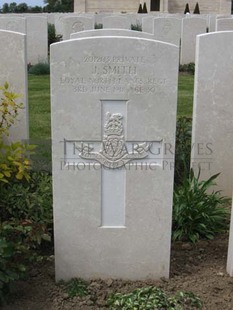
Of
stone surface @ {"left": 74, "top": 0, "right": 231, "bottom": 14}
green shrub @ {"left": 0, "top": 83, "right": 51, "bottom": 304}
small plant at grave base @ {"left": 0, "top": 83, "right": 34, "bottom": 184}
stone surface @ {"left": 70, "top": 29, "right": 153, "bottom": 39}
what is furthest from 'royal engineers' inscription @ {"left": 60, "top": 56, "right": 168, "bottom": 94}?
stone surface @ {"left": 74, "top": 0, "right": 231, "bottom": 14}

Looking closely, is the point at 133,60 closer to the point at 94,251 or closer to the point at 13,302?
the point at 94,251

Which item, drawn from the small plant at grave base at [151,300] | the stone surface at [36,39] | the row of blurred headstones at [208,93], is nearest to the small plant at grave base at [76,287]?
the small plant at grave base at [151,300]

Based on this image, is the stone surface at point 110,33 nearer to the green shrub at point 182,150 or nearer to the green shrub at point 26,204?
the green shrub at point 182,150

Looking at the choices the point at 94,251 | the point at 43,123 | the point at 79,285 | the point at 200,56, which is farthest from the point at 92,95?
the point at 43,123

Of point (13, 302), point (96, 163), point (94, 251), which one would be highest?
point (96, 163)

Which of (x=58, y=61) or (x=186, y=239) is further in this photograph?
(x=186, y=239)

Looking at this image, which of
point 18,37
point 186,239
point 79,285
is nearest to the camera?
point 79,285

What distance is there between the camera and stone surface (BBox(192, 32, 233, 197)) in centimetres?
480

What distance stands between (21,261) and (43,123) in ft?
15.8

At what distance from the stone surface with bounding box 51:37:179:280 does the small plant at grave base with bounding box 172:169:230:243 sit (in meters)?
0.71

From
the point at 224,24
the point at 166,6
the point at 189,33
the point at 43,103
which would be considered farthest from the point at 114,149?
the point at 166,6

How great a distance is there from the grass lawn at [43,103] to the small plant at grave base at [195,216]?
11.2 feet

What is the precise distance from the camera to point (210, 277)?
3.50 metres

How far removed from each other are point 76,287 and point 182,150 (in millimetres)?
2480
